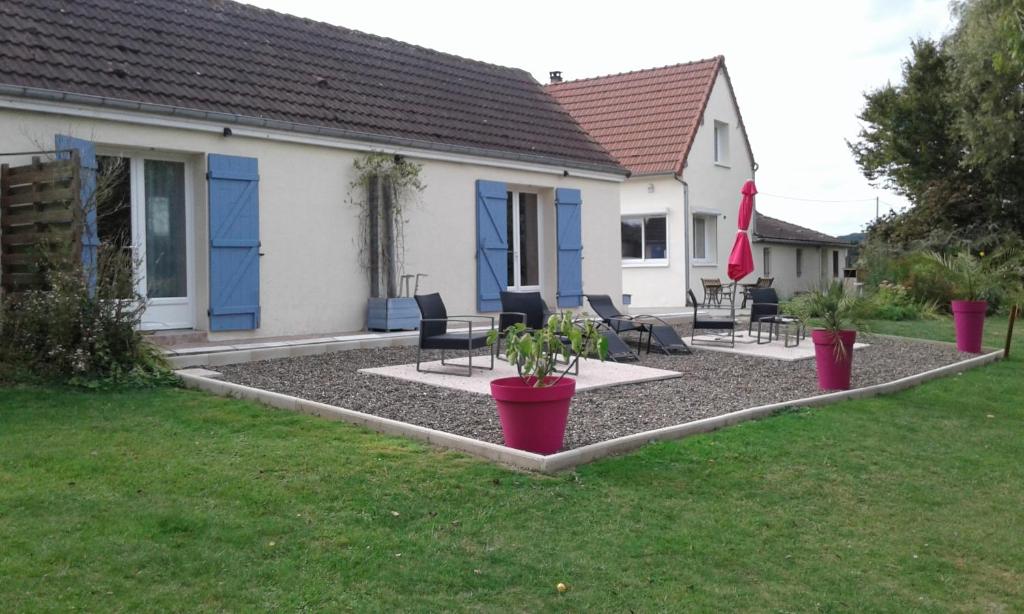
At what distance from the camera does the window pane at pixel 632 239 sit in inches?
890

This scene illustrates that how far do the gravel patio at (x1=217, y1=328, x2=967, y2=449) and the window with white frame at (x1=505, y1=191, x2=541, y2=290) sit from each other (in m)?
4.24

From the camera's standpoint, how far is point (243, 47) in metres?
12.6

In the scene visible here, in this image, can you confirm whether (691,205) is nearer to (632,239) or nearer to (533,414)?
(632,239)

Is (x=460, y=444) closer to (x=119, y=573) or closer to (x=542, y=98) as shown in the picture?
(x=119, y=573)

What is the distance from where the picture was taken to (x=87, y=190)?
895 cm

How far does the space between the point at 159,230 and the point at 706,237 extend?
15.5 metres

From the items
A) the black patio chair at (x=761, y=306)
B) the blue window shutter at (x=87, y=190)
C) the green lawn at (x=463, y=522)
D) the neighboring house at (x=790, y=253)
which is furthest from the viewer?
the neighboring house at (x=790, y=253)

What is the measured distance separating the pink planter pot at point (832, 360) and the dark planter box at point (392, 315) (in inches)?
206

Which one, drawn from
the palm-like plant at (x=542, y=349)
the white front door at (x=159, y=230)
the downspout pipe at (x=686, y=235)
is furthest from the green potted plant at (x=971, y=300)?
the white front door at (x=159, y=230)

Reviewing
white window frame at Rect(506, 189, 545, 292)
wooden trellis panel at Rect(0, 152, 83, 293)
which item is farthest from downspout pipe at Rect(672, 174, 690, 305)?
wooden trellis panel at Rect(0, 152, 83, 293)

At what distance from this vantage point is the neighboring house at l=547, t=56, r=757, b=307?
2194 cm

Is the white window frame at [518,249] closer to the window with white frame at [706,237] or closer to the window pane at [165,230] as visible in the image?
the window pane at [165,230]

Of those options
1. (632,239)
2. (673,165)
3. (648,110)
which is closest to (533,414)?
(673,165)

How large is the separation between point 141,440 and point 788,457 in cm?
431
